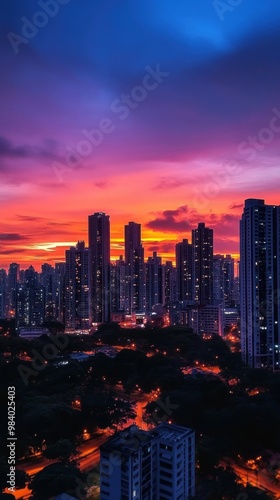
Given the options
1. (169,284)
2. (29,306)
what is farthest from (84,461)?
(169,284)

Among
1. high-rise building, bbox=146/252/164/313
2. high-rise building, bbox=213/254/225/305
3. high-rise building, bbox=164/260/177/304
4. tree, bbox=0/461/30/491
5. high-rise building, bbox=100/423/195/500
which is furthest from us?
high-rise building, bbox=164/260/177/304

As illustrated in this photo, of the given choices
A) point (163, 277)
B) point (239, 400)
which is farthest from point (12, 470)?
point (163, 277)

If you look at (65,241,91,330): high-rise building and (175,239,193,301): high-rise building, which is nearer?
(65,241,91,330): high-rise building

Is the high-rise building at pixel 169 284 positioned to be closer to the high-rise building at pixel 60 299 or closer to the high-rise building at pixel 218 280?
the high-rise building at pixel 218 280

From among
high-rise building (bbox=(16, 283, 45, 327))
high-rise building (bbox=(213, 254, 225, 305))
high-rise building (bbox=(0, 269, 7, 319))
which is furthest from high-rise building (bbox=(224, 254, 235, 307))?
high-rise building (bbox=(0, 269, 7, 319))

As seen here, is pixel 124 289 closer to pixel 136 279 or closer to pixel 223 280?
pixel 136 279

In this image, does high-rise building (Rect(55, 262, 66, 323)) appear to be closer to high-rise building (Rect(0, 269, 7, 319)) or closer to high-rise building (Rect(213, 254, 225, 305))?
high-rise building (Rect(0, 269, 7, 319))
